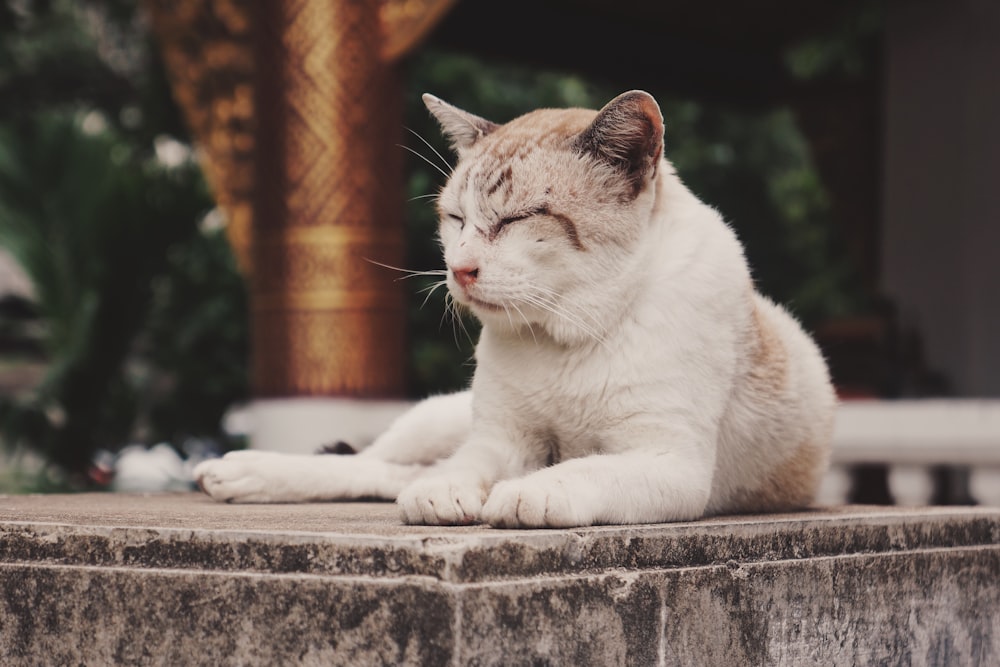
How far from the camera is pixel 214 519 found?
216cm

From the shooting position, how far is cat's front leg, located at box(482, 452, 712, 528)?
1908mm

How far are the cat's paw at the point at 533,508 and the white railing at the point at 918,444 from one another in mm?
3299

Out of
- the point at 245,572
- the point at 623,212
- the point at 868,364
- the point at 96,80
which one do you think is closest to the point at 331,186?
the point at 623,212

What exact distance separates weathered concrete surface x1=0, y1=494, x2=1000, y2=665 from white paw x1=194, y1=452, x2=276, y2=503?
0.32 metres

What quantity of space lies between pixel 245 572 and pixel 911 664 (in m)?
1.39

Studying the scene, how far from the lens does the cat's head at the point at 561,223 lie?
86.0 inches

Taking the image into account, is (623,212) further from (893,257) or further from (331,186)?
(893,257)

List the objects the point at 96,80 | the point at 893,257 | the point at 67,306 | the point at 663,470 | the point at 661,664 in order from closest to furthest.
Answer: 1. the point at 661,664
2. the point at 663,470
3. the point at 67,306
4. the point at 893,257
5. the point at 96,80

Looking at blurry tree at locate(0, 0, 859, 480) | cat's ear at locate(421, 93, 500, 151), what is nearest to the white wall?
blurry tree at locate(0, 0, 859, 480)

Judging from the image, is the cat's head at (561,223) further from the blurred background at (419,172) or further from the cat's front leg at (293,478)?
the blurred background at (419,172)

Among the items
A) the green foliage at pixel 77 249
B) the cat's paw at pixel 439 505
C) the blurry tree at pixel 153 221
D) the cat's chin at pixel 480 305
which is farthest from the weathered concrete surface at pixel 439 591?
the green foliage at pixel 77 249

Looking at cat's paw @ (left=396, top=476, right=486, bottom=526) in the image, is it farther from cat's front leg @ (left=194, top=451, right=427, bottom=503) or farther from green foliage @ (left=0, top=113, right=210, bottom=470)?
green foliage @ (left=0, top=113, right=210, bottom=470)

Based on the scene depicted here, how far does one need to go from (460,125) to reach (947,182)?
23.6ft

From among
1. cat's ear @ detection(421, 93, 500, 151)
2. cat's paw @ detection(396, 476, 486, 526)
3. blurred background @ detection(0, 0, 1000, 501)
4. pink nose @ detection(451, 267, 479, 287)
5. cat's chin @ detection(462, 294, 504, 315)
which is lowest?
cat's paw @ detection(396, 476, 486, 526)
